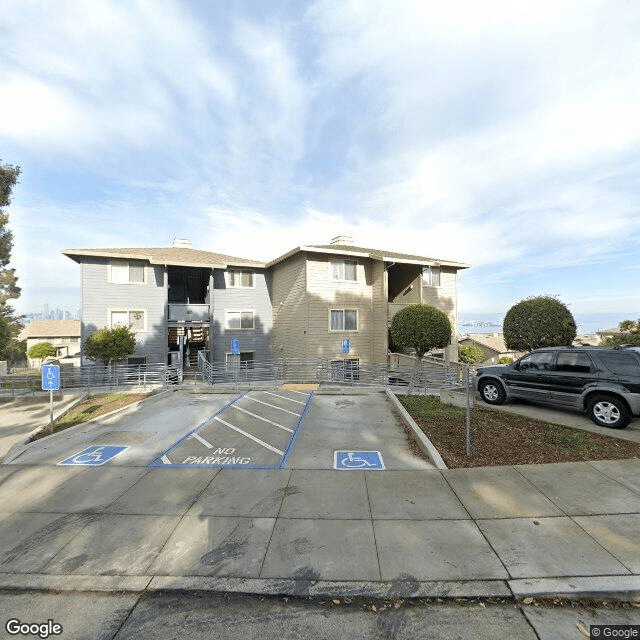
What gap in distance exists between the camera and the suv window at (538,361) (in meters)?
10.7

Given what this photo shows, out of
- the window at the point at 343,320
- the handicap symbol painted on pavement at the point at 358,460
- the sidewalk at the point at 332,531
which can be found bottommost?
the sidewalk at the point at 332,531

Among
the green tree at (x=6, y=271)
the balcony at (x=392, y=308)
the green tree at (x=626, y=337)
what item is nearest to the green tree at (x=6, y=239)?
the green tree at (x=6, y=271)

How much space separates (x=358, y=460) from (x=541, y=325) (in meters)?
14.2

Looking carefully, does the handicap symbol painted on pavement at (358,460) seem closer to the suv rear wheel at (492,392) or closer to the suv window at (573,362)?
the suv rear wheel at (492,392)

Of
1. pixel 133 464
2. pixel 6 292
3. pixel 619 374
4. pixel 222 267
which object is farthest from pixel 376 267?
pixel 6 292

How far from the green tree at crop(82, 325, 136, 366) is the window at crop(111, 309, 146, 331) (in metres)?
2.65

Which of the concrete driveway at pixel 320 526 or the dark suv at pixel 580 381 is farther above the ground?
the dark suv at pixel 580 381

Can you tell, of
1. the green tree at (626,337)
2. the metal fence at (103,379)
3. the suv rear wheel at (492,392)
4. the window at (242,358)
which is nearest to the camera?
the suv rear wheel at (492,392)

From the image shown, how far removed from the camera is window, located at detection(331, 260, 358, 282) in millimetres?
22672

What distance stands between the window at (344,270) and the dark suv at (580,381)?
1248 cm

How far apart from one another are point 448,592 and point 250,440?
6186 mm

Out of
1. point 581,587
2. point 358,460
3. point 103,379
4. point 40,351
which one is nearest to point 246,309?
point 103,379

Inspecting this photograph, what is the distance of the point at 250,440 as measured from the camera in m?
9.13

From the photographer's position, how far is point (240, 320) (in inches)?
997
